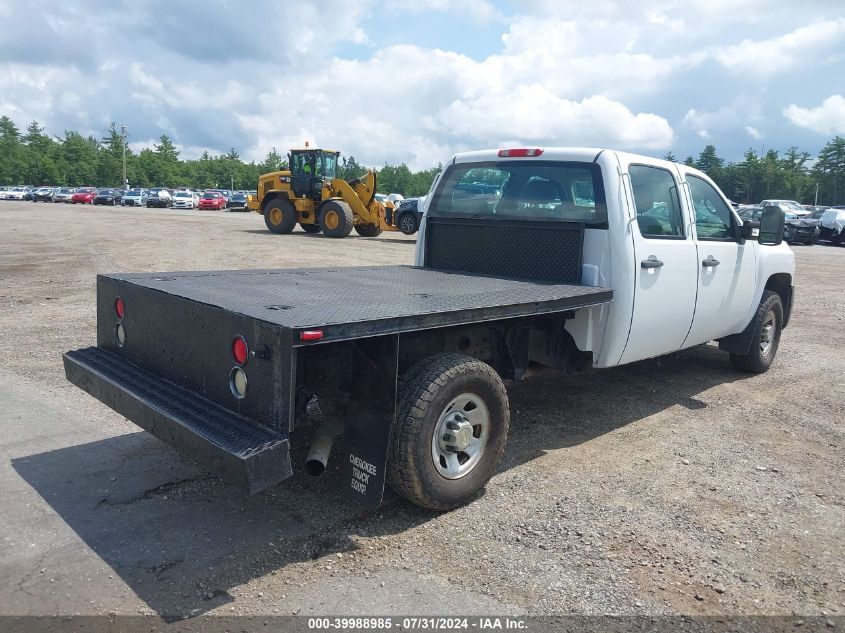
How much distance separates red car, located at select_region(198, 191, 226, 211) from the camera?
56938 mm

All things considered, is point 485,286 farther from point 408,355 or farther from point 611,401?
point 611,401

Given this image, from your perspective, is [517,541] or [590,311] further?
[590,311]

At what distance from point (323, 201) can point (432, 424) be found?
21447 mm

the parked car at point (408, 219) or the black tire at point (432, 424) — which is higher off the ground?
the parked car at point (408, 219)

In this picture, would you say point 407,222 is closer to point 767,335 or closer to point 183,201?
point 767,335

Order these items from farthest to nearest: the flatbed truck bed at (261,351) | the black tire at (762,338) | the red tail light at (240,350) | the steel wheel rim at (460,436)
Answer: the black tire at (762,338) < the steel wheel rim at (460,436) < the red tail light at (240,350) < the flatbed truck bed at (261,351)

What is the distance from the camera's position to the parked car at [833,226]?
3066cm

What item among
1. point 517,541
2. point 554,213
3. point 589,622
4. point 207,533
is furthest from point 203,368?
point 554,213

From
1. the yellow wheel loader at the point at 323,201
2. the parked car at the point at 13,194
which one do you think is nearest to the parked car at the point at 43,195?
the parked car at the point at 13,194

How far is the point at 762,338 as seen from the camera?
7105mm

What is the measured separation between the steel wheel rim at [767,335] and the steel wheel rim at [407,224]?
19466mm

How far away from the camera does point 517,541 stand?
360 cm

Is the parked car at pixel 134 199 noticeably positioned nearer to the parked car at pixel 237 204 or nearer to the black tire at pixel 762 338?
the parked car at pixel 237 204

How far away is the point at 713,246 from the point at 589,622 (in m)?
3.88
